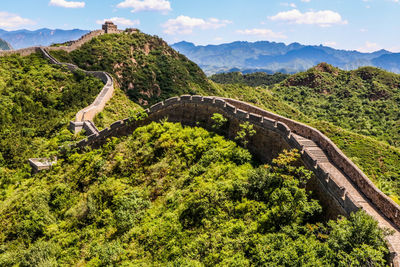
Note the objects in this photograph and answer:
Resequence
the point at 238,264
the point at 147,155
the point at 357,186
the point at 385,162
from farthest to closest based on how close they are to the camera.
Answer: the point at 385,162, the point at 147,155, the point at 357,186, the point at 238,264

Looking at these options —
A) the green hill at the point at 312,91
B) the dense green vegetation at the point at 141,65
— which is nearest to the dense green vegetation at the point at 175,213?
the green hill at the point at 312,91

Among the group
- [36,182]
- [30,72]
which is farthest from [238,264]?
[30,72]

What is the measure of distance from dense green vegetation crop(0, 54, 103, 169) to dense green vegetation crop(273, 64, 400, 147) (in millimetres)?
49812

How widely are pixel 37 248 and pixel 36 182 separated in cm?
864

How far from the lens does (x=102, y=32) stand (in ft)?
199

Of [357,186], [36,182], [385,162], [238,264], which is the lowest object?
[385,162]

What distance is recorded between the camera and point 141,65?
58938 mm

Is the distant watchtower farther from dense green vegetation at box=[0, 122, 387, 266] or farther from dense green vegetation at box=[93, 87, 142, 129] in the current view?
dense green vegetation at box=[0, 122, 387, 266]

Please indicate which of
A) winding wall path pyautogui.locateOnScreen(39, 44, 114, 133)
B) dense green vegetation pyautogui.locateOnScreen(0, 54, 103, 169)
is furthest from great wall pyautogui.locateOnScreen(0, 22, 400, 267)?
dense green vegetation pyautogui.locateOnScreen(0, 54, 103, 169)

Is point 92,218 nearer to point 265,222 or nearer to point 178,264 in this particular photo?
Result: point 178,264

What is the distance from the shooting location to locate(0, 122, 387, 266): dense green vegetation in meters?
9.37

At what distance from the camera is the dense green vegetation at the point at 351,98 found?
5925 centimetres

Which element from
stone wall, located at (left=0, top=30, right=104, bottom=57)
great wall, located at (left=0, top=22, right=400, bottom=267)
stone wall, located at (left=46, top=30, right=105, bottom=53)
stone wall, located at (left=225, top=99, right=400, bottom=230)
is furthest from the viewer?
stone wall, located at (left=46, top=30, right=105, bottom=53)

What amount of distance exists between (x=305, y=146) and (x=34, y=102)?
28968mm
